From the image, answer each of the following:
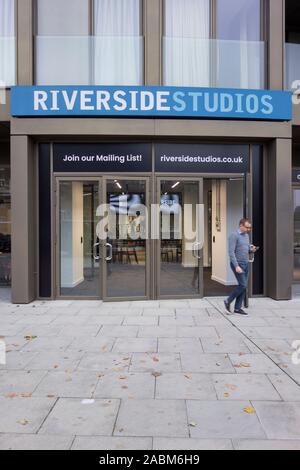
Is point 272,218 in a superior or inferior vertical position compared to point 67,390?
superior

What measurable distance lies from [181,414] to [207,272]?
32.4 feet

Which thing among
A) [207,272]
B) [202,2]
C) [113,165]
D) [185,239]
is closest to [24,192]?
[113,165]

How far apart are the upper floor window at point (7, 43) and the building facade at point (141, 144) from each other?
3 cm

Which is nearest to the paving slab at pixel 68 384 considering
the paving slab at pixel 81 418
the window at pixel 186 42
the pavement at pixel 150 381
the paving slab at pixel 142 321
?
the pavement at pixel 150 381

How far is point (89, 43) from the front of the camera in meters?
9.26

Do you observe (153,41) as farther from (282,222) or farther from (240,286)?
(240,286)

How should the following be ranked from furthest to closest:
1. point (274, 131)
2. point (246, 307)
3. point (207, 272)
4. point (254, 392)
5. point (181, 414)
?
point (207, 272)
point (274, 131)
point (246, 307)
point (254, 392)
point (181, 414)

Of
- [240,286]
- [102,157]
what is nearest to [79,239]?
[102,157]

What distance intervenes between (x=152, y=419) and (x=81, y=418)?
660 millimetres

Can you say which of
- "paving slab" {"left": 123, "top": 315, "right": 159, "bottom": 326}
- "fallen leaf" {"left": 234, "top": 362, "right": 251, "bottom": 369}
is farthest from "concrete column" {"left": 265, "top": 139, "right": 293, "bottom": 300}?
"fallen leaf" {"left": 234, "top": 362, "right": 251, "bottom": 369}

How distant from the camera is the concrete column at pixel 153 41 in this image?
913cm

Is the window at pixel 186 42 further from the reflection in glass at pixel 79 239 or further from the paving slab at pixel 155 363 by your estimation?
the paving slab at pixel 155 363

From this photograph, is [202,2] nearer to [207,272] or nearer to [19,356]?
[207,272]

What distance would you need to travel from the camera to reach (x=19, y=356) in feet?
18.2
